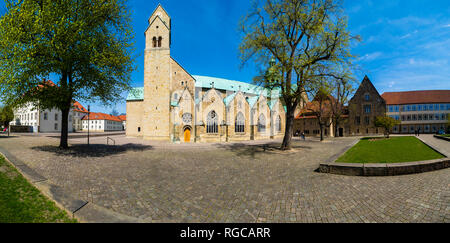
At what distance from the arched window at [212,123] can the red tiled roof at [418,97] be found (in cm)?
5594

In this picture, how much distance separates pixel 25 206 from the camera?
3.60m

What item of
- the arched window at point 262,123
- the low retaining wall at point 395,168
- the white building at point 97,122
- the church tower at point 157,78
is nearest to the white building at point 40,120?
the white building at point 97,122

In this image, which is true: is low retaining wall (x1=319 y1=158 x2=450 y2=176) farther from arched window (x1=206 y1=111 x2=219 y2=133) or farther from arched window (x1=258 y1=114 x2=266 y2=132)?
arched window (x1=258 y1=114 x2=266 y2=132)

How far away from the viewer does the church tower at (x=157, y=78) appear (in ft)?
89.9

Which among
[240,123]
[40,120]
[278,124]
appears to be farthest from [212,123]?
[40,120]

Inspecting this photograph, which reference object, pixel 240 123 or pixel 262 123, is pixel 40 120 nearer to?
pixel 240 123

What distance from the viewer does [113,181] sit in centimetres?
606

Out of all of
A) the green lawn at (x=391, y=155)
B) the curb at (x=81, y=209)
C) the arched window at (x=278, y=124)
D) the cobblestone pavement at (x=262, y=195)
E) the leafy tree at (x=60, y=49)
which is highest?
the leafy tree at (x=60, y=49)

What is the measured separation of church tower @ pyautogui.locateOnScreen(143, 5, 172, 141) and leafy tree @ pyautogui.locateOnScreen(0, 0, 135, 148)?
14587 mm

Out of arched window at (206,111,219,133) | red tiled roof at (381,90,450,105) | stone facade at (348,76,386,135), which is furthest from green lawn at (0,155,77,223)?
red tiled roof at (381,90,450,105)

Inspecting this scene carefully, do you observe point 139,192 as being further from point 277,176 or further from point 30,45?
point 30,45

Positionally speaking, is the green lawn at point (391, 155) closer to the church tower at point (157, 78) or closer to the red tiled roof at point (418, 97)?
the church tower at point (157, 78)

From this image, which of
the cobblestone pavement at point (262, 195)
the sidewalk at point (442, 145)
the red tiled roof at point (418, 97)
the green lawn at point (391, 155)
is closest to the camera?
the cobblestone pavement at point (262, 195)
